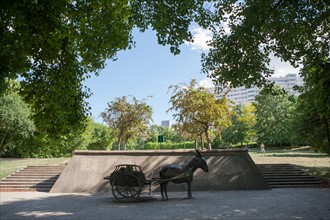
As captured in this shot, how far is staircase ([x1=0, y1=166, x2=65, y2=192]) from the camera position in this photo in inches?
607

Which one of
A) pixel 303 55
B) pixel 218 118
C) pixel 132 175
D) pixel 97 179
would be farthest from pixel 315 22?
pixel 218 118

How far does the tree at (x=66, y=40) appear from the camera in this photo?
9.16 m

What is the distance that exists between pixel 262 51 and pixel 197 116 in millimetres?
13902

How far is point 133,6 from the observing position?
10.3 meters

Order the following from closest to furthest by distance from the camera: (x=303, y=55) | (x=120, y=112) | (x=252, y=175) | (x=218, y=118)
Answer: (x=303, y=55) < (x=252, y=175) < (x=218, y=118) < (x=120, y=112)

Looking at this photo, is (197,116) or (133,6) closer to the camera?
(133,6)

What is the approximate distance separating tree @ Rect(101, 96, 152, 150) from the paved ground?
22.4m

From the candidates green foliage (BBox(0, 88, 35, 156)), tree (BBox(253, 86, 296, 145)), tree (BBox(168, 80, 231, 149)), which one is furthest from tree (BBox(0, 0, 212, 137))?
tree (BBox(253, 86, 296, 145))

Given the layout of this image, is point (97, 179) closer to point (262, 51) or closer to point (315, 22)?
point (262, 51)

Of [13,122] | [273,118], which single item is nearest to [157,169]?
[13,122]

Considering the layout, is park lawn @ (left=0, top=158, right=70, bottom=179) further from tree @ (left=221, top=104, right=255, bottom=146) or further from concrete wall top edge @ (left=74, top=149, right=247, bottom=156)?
tree @ (left=221, top=104, right=255, bottom=146)

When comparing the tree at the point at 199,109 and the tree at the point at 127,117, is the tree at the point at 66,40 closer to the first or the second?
the tree at the point at 199,109

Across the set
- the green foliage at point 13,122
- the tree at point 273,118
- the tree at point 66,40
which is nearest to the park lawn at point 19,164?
the green foliage at point 13,122

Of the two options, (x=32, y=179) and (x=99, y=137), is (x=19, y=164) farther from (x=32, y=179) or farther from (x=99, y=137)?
(x=99, y=137)
